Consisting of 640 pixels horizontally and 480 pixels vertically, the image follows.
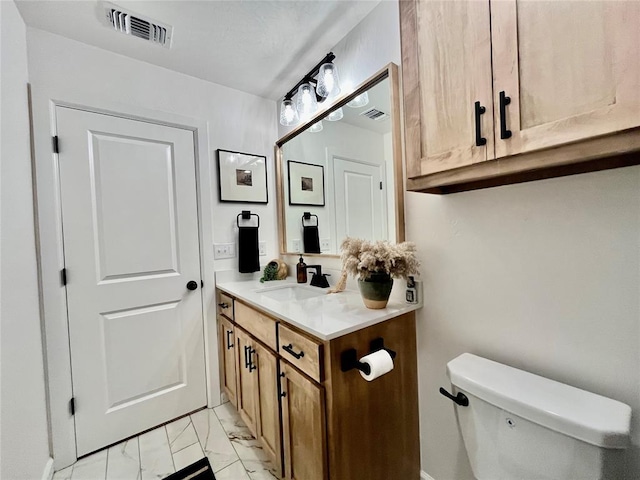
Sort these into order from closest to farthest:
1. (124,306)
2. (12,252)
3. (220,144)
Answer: (12,252) < (124,306) < (220,144)

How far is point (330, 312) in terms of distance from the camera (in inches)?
47.6

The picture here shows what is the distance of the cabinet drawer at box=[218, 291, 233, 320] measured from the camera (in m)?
1.81

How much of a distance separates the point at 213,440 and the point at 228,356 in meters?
0.48

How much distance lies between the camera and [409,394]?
1262 mm

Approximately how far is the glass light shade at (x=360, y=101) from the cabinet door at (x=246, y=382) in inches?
56.9

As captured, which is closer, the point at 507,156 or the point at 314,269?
the point at 507,156

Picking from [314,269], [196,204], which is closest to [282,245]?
[314,269]

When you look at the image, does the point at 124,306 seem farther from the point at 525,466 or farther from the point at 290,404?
the point at 525,466

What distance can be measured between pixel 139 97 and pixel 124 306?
1.35 m

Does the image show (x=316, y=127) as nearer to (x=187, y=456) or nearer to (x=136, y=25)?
(x=136, y=25)

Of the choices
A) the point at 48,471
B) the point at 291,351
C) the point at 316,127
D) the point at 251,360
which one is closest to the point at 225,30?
the point at 316,127

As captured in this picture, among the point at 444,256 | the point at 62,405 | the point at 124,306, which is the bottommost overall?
the point at 62,405

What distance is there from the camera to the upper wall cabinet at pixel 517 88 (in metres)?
0.58

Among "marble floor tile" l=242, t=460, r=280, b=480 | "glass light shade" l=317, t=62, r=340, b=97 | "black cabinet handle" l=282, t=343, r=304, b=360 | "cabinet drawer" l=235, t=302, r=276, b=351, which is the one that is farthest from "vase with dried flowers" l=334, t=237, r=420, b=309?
"marble floor tile" l=242, t=460, r=280, b=480
